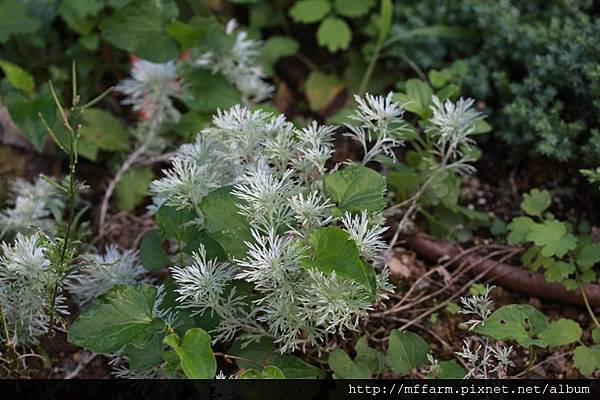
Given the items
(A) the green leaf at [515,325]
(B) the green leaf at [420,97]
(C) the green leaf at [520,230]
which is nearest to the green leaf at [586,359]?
(A) the green leaf at [515,325]

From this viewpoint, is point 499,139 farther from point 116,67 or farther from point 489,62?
point 116,67

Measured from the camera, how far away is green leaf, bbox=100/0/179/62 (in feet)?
8.21

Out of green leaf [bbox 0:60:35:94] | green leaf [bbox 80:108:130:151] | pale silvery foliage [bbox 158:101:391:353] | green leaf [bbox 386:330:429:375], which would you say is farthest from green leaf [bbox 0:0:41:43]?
green leaf [bbox 386:330:429:375]

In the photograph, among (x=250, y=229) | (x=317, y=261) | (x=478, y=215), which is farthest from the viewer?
(x=478, y=215)

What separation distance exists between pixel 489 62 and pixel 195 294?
55.8 inches

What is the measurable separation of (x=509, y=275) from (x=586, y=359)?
1.39ft

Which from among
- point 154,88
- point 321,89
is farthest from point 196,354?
point 321,89

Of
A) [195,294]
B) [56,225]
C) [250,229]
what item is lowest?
[56,225]

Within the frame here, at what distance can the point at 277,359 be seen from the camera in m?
1.85

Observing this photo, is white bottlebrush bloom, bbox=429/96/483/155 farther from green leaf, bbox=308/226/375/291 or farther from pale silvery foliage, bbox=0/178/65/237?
pale silvery foliage, bbox=0/178/65/237

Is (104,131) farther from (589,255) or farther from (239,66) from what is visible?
(589,255)

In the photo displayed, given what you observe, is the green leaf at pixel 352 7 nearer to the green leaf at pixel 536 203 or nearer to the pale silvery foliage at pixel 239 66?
the pale silvery foliage at pixel 239 66

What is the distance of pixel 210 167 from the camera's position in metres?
2.00

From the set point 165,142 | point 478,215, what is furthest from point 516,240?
point 165,142
